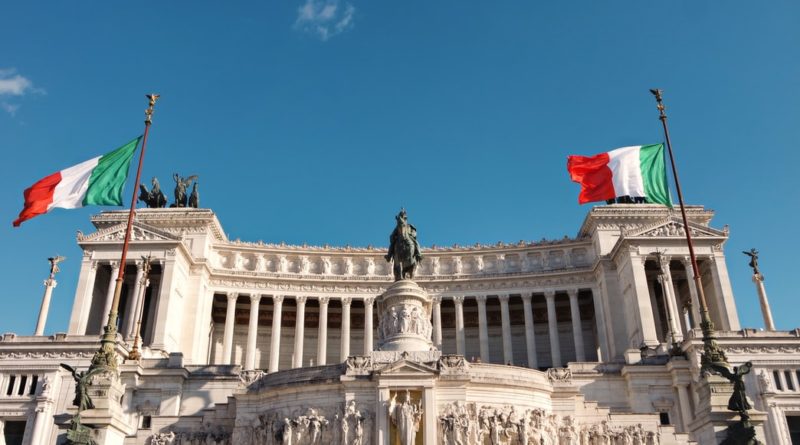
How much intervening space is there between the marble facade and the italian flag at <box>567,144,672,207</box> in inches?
501

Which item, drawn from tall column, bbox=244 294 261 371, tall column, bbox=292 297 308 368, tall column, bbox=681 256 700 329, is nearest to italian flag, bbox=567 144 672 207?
tall column, bbox=681 256 700 329

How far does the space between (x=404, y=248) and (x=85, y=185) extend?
1930cm

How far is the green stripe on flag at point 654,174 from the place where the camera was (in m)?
43.4

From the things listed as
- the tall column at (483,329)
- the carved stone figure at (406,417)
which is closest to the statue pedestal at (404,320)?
the carved stone figure at (406,417)

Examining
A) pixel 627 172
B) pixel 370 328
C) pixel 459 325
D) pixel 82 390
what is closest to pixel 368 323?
pixel 370 328

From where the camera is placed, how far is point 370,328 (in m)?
75.9

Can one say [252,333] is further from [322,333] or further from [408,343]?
[408,343]

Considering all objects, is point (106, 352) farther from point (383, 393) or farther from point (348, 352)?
point (348, 352)

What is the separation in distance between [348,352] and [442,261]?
15.0 metres

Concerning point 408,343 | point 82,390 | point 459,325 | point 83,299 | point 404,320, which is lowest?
point 82,390

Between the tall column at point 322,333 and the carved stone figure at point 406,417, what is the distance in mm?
40527

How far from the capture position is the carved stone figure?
33312 mm

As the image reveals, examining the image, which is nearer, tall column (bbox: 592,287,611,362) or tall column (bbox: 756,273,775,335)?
tall column (bbox: 756,273,775,335)

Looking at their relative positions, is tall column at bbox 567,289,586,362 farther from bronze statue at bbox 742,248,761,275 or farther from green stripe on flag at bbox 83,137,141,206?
green stripe on flag at bbox 83,137,141,206
